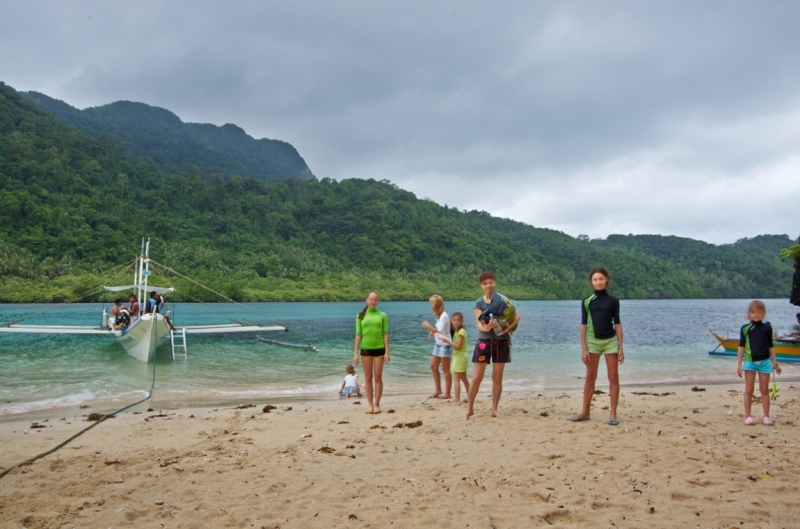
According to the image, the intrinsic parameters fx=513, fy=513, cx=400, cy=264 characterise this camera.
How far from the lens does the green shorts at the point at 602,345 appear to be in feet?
19.1

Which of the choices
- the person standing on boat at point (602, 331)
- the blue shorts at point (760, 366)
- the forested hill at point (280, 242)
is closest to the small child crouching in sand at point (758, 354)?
the blue shorts at point (760, 366)

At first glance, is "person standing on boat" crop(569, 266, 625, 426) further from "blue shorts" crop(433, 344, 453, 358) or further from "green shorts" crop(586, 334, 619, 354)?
"blue shorts" crop(433, 344, 453, 358)

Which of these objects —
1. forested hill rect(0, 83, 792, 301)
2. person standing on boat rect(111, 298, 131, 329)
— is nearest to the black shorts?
person standing on boat rect(111, 298, 131, 329)

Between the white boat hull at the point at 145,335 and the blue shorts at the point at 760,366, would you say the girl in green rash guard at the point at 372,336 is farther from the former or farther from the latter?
the white boat hull at the point at 145,335

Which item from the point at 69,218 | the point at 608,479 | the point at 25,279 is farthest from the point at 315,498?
the point at 69,218

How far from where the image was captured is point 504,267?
118 m

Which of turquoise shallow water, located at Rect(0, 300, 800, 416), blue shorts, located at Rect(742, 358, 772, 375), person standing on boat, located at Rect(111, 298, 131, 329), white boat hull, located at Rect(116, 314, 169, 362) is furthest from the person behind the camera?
person standing on boat, located at Rect(111, 298, 131, 329)

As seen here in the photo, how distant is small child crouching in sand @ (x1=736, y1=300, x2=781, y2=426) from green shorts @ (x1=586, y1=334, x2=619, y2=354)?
152cm

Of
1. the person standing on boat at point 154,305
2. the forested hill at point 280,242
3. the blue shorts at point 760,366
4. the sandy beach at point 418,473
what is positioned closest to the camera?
the sandy beach at point 418,473

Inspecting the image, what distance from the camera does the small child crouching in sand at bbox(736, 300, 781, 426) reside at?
6000mm

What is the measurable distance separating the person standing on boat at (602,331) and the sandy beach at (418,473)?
1.94ft

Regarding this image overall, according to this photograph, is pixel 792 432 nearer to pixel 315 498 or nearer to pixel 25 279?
pixel 315 498

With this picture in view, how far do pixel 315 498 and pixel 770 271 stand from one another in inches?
6493

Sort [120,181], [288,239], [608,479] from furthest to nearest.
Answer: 1. [288,239]
2. [120,181]
3. [608,479]
